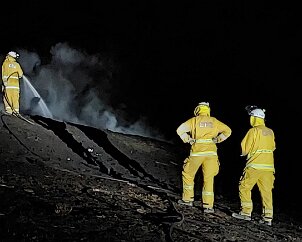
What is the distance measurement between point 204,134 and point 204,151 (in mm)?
290

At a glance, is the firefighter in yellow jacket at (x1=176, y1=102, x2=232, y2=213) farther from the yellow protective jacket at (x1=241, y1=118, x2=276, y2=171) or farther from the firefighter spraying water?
the firefighter spraying water

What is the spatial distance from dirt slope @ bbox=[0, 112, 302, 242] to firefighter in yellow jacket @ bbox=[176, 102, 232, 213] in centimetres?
29

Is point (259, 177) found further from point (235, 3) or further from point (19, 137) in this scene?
point (235, 3)

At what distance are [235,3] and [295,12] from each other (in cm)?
375

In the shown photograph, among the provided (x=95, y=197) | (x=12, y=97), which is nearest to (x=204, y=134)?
(x=95, y=197)

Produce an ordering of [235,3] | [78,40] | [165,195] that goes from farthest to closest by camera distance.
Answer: [78,40]
[235,3]
[165,195]

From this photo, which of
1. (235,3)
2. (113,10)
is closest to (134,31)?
(113,10)

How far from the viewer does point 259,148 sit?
7.51m

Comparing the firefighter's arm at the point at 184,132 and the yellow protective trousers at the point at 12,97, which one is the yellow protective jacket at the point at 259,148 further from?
the yellow protective trousers at the point at 12,97

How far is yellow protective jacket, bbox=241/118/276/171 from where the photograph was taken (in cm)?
746

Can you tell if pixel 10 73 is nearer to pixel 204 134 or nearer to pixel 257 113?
pixel 204 134

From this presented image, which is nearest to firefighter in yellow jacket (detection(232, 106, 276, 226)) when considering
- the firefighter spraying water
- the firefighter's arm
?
the firefighter's arm

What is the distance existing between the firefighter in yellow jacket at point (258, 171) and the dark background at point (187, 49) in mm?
11681

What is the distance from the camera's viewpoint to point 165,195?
8.17m
